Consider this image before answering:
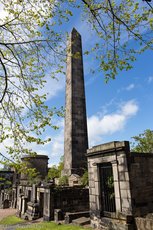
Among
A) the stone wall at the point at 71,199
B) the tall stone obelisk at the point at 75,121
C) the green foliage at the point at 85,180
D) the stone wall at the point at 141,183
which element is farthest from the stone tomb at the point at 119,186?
the tall stone obelisk at the point at 75,121

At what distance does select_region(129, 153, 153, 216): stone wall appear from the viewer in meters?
7.58

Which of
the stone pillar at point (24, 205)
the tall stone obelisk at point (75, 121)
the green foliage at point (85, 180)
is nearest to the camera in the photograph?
the green foliage at point (85, 180)

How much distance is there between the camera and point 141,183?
26.1ft

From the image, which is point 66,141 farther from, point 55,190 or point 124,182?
point 124,182

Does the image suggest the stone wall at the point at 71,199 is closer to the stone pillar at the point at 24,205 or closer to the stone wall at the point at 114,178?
the stone wall at the point at 114,178

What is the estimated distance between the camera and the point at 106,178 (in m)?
8.81

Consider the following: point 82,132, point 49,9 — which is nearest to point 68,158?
point 82,132

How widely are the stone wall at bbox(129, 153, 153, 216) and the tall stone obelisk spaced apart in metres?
9.75

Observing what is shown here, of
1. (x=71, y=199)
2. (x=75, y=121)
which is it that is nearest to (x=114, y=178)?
(x=71, y=199)

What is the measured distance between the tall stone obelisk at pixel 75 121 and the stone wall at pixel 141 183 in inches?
384

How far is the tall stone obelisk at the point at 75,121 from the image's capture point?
18441 millimetres

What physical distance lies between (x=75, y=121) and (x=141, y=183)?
12.0m

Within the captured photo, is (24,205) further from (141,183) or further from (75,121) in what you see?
(141,183)

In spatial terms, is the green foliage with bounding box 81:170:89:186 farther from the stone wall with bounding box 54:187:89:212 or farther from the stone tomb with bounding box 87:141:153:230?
the stone tomb with bounding box 87:141:153:230
